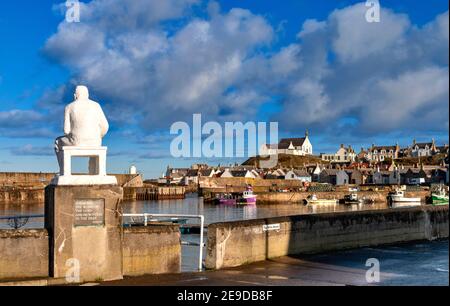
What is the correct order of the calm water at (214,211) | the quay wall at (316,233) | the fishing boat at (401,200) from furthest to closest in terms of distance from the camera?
1. the fishing boat at (401,200)
2. the calm water at (214,211)
3. the quay wall at (316,233)

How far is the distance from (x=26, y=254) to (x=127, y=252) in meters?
2.04

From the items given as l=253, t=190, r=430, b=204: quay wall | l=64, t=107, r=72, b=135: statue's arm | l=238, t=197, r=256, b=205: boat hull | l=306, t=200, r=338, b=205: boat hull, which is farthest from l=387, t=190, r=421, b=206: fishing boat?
l=64, t=107, r=72, b=135: statue's arm

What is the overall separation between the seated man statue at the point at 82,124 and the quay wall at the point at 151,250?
83.8 inches

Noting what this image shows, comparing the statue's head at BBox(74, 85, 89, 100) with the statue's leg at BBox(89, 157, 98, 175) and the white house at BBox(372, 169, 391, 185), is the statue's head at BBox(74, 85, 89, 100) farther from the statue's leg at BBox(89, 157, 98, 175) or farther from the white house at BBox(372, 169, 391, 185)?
the white house at BBox(372, 169, 391, 185)

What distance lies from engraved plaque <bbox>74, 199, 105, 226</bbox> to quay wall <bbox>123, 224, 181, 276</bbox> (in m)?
1.00

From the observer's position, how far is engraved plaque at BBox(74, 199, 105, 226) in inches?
447

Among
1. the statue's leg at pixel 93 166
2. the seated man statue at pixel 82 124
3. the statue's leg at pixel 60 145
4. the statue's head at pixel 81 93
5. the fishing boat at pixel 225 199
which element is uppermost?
the statue's head at pixel 81 93

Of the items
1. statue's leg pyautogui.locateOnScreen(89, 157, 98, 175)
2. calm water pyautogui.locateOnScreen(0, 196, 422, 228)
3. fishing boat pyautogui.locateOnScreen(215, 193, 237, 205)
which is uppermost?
→ statue's leg pyautogui.locateOnScreen(89, 157, 98, 175)

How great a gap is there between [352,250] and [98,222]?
8.71 meters

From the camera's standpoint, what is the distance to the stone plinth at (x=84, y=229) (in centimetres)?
1130

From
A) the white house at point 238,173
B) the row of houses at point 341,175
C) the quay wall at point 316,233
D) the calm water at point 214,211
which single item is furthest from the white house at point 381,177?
the quay wall at point 316,233

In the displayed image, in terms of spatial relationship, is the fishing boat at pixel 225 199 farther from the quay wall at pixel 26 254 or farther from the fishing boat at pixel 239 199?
the quay wall at pixel 26 254
